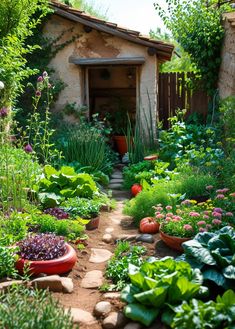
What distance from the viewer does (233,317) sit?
2.86m

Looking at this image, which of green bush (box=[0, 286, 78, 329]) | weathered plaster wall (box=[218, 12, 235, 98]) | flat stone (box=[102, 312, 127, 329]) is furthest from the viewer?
weathered plaster wall (box=[218, 12, 235, 98])

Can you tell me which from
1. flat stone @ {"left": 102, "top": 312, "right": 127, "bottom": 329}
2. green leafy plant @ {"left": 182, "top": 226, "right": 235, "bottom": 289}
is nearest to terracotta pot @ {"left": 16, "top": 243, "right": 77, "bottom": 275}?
flat stone @ {"left": 102, "top": 312, "right": 127, "bottom": 329}

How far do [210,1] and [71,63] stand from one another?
367cm

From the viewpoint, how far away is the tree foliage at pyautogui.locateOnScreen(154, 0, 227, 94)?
32.0ft

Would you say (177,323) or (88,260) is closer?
(177,323)

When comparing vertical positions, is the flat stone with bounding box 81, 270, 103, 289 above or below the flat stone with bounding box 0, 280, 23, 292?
below

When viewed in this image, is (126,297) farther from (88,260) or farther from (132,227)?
(132,227)

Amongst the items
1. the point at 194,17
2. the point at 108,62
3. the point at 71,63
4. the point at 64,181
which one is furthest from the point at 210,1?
the point at 64,181

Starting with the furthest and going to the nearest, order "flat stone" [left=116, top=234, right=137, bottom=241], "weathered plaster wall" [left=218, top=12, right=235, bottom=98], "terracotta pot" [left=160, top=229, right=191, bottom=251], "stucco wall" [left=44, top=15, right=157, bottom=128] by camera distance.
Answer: "stucco wall" [left=44, top=15, right=157, bottom=128]
"weathered plaster wall" [left=218, top=12, right=235, bottom=98]
"flat stone" [left=116, top=234, right=137, bottom=241]
"terracotta pot" [left=160, top=229, right=191, bottom=251]

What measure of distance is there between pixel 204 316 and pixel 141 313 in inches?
21.1

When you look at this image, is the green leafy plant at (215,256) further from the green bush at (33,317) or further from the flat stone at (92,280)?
the green bush at (33,317)

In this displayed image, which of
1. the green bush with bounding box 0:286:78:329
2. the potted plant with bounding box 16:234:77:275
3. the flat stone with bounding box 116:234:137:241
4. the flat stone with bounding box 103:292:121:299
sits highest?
the green bush with bounding box 0:286:78:329

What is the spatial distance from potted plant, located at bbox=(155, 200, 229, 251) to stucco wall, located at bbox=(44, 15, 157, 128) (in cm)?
550

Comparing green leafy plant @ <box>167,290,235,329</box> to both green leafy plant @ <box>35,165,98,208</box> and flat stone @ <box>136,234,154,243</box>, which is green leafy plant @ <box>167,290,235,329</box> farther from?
green leafy plant @ <box>35,165,98,208</box>
